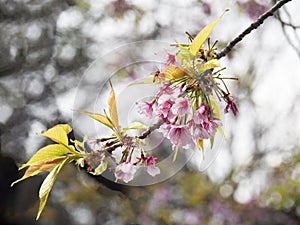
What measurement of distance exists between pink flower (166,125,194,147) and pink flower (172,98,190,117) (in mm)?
19

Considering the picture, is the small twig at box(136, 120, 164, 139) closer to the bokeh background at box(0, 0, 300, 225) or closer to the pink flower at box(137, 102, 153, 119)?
the pink flower at box(137, 102, 153, 119)

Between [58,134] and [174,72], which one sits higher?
[174,72]

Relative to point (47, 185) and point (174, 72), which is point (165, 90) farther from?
point (47, 185)

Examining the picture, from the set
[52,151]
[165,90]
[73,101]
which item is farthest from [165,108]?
[73,101]

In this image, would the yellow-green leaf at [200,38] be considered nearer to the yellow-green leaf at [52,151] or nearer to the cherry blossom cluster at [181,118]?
the cherry blossom cluster at [181,118]

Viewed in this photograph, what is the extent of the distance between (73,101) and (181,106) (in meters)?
1.31

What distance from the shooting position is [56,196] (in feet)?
7.19

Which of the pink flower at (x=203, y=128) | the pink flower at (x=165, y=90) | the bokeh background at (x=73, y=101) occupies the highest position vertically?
the pink flower at (x=165, y=90)

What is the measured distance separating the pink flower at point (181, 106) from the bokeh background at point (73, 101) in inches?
48.3

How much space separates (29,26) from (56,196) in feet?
2.63

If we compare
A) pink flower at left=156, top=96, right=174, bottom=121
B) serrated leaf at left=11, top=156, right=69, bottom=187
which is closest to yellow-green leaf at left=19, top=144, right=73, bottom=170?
serrated leaf at left=11, top=156, right=69, bottom=187

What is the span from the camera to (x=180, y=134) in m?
0.49

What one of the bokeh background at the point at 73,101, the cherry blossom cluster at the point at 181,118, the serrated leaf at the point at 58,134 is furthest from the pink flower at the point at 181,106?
the bokeh background at the point at 73,101

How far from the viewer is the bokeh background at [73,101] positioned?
1944 mm
